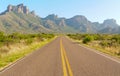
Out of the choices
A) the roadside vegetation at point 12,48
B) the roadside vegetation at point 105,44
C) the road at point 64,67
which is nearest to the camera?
the road at point 64,67

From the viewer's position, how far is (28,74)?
10.5 metres

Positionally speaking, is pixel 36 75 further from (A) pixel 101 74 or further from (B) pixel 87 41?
(B) pixel 87 41

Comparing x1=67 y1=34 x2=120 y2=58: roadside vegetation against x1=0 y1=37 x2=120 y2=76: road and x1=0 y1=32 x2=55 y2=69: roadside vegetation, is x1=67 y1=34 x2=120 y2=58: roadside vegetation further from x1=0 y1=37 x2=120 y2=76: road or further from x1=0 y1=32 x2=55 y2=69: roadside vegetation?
x1=0 y1=32 x2=55 y2=69: roadside vegetation

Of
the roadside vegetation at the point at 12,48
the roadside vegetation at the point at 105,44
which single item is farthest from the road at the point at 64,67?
the roadside vegetation at the point at 105,44

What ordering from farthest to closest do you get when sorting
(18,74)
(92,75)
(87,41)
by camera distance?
1. (87,41)
2. (18,74)
3. (92,75)

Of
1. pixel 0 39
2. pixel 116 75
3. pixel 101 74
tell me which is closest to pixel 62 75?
pixel 101 74

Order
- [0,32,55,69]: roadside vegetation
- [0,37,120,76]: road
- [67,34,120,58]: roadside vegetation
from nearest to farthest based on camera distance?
[0,37,120,76]: road < [0,32,55,69]: roadside vegetation < [67,34,120,58]: roadside vegetation

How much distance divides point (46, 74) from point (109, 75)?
295 centimetres

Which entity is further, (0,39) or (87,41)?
(87,41)

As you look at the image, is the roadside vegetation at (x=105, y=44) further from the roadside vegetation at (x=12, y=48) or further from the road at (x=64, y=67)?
the roadside vegetation at (x=12, y=48)

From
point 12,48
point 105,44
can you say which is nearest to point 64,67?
A: point 12,48

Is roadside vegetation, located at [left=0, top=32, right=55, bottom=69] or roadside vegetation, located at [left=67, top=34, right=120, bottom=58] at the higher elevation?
roadside vegetation, located at [left=0, top=32, right=55, bottom=69]

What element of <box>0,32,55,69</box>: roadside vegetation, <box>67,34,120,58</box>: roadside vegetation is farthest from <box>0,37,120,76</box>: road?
<box>67,34,120,58</box>: roadside vegetation

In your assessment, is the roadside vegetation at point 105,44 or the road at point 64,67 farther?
the roadside vegetation at point 105,44
